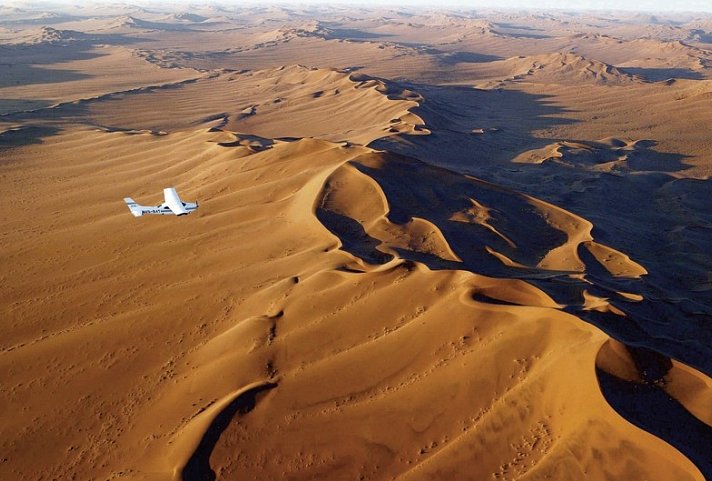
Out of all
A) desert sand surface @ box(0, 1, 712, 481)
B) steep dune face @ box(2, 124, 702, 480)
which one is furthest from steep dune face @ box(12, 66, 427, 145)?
steep dune face @ box(2, 124, 702, 480)

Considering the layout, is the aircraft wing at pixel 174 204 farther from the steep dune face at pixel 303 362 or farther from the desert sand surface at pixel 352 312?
the steep dune face at pixel 303 362

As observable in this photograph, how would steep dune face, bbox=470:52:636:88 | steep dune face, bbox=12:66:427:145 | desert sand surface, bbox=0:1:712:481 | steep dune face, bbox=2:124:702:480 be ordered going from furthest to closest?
1. steep dune face, bbox=470:52:636:88
2. steep dune face, bbox=12:66:427:145
3. desert sand surface, bbox=0:1:712:481
4. steep dune face, bbox=2:124:702:480

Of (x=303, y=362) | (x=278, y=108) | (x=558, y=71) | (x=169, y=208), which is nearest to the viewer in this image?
(x=303, y=362)

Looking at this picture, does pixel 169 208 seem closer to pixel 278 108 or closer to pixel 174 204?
pixel 174 204

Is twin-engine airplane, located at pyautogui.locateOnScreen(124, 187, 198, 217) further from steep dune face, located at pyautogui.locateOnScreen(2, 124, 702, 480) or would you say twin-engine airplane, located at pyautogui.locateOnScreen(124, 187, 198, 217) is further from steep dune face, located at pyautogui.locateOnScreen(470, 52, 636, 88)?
steep dune face, located at pyautogui.locateOnScreen(470, 52, 636, 88)

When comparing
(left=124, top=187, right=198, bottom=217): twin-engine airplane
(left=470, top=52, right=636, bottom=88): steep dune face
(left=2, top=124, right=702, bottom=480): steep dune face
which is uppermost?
(left=2, top=124, right=702, bottom=480): steep dune face

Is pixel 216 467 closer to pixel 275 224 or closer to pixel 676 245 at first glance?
pixel 275 224

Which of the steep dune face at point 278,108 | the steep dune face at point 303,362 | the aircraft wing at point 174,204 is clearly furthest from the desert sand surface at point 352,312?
the steep dune face at point 278,108

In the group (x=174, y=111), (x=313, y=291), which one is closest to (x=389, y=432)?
(x=313, y=291)

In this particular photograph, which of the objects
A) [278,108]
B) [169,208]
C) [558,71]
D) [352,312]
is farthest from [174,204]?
[558,71]
